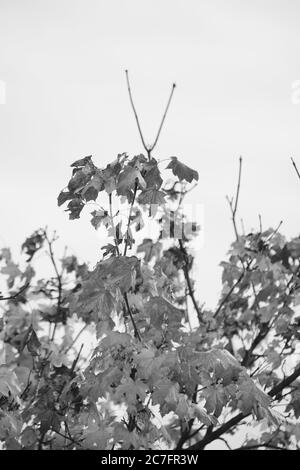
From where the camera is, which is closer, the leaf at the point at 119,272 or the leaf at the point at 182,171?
the leaf at the point at 119,272

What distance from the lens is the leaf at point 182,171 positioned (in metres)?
3.33

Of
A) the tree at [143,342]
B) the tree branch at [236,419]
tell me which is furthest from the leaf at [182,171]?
the tree branch at [236,419]

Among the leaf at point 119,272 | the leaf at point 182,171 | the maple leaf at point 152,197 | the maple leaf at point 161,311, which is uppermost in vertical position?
the leaf at point 182,171

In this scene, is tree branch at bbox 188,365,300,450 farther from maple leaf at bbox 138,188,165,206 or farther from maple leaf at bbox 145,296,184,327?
maple leaf at bbox 138,188,165,206

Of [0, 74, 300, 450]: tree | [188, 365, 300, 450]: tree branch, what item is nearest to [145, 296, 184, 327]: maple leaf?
[0, 74, 300, 450]: tree

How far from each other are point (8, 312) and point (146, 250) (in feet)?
6.97

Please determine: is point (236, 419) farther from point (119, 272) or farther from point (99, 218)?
point (99, 218)

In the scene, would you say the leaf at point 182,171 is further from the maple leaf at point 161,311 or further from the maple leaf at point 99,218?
the maple leaf at point 161,311

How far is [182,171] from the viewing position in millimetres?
3346

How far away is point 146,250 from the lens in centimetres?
612

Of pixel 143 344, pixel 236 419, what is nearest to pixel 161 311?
pixel 143 344

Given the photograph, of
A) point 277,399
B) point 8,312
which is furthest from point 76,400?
point 8,312

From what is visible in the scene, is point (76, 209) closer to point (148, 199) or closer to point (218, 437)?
point (148, 199)

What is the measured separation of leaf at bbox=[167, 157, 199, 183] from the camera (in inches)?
131
